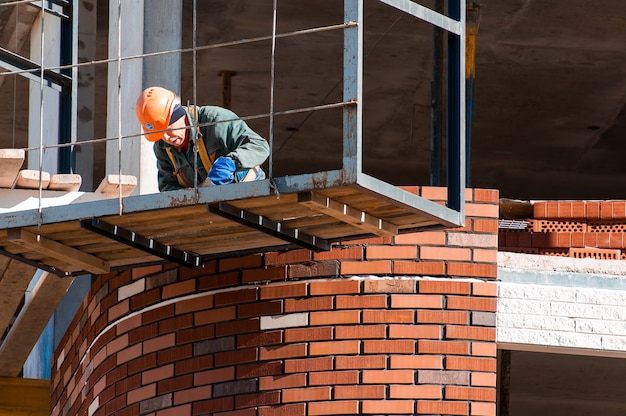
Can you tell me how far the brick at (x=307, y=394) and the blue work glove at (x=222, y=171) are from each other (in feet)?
4.27

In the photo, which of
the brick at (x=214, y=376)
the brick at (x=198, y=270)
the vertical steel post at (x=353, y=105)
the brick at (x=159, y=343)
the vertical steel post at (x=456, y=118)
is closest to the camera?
the vertical steel post at (x=353, y=105)

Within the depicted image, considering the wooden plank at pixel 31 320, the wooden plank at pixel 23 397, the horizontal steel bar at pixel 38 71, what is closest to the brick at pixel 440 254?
the wooden plank at pixel 31 320

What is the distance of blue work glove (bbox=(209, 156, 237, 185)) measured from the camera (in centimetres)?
854

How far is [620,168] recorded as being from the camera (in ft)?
67.4

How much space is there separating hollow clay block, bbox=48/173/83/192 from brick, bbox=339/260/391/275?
1583mm

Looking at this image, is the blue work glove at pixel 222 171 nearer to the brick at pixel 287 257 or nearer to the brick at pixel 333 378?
the brick at pixel 287 257

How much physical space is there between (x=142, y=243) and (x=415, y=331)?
1.62 m

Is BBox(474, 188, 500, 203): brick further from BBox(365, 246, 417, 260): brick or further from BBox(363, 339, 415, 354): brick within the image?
BBox(363, 339, 415, 354): brick

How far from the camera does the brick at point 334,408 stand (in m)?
8.89

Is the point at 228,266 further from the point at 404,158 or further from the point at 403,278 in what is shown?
the point at 404,158

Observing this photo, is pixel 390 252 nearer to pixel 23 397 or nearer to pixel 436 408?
pixel 436 408

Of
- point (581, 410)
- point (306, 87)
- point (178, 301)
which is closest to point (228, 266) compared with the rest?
point (178, 301)

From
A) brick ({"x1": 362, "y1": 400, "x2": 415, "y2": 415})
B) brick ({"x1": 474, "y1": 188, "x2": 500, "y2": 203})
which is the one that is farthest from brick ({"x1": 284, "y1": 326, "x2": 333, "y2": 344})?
brick ({"x1": 474, "y1": 188, "x2": 500, "y2": 203})

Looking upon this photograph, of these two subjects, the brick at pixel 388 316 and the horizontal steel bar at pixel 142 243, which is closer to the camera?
the horizontal steel bar at pixel 142 243
